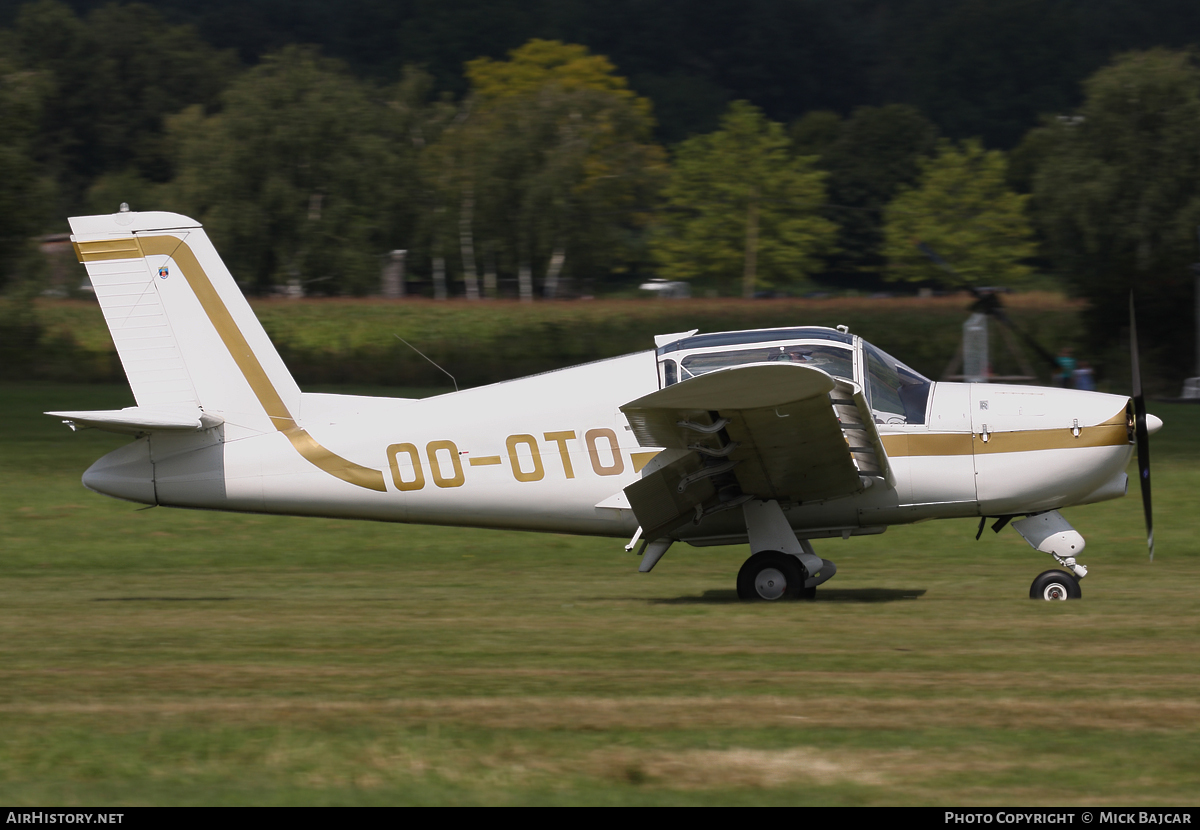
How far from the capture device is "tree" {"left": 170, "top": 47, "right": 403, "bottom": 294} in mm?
52531

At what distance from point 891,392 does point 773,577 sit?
5.56ft

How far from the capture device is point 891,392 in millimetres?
10289

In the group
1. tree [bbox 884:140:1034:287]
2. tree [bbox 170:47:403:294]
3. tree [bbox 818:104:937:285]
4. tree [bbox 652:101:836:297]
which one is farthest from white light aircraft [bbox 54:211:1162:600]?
tree [bbox 818:104:937:285]

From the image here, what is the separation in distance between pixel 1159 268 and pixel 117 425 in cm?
2834

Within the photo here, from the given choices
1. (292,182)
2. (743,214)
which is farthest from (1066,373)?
(743,214)

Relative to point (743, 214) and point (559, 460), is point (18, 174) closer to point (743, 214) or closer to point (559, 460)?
point (559, 460)

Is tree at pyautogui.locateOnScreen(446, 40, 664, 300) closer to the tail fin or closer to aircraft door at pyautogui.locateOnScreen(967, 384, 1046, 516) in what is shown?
the tail fin

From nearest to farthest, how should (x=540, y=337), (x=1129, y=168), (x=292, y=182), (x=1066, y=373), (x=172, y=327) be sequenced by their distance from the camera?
(x=172, y=327) < (x=1066, y=373) < (x=540, y=337) < (x=292, y=182) < (x=1129, y=168)

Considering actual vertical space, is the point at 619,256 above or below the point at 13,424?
above

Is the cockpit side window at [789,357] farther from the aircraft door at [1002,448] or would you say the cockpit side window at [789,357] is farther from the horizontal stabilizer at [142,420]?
the horizontal stabilizer at [142,420]

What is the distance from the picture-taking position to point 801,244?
64.2 metres

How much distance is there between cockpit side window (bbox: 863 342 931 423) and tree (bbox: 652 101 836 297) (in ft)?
162
